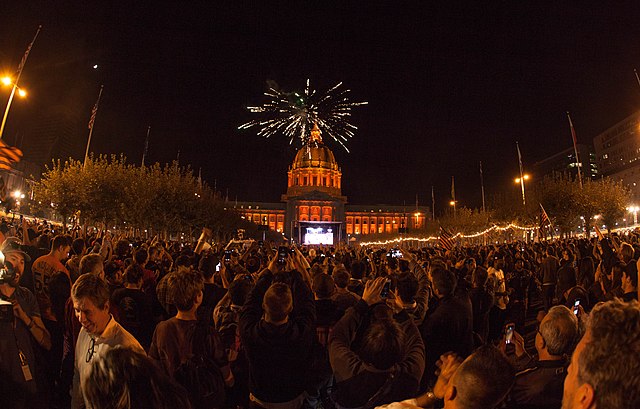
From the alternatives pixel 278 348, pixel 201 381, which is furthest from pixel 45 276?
pixel 201 381

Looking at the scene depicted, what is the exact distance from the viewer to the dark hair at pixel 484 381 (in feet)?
7.73

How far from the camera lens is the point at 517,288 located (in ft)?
39.7

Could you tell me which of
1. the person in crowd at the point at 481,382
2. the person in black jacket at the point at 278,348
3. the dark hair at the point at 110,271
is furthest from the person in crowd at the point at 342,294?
the dark hair at the point at 110,271

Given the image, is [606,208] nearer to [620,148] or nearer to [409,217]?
[620,148]

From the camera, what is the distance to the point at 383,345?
3.40 m

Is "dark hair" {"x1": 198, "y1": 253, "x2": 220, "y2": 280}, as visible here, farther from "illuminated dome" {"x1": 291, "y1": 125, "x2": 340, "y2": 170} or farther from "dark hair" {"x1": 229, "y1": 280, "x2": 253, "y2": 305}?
"illuminated dome" {"x1": 291, "y1": 125, "x2": 340, "y2": 170}

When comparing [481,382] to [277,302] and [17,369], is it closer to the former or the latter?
[277,302]

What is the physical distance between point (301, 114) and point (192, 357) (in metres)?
37.6

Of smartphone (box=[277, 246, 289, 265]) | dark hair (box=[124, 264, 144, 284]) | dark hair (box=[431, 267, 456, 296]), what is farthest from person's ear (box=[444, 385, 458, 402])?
smartphone (box=[277, 246, 289, 265])

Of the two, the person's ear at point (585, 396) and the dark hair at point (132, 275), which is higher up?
the dark hair at point (132, 275)

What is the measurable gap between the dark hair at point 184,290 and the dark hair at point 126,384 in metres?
2.01

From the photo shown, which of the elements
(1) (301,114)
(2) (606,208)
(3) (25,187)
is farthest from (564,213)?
(3) (25,187)

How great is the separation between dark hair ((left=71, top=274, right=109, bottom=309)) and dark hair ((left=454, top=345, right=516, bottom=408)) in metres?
2.74

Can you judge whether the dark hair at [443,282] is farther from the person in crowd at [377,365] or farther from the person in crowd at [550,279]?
the person in crowd at [550,279]
